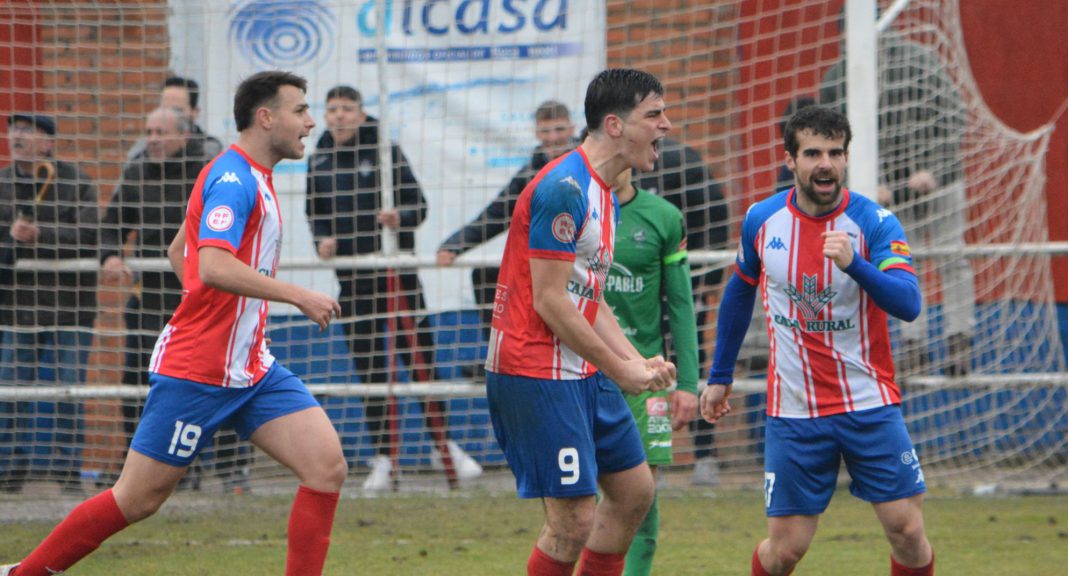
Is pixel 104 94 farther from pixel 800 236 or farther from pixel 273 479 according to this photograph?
pixel 800 236

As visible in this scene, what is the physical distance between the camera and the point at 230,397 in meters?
5.11

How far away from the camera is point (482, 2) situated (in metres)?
9.48

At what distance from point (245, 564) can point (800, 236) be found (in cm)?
307

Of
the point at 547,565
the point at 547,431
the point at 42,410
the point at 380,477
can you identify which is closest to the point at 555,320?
the point at 547,431

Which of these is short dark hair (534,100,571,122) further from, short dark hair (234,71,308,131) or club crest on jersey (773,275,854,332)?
club crest on jersey (773,275,854,332)

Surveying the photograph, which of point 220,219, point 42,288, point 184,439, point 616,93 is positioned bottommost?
point 184,439

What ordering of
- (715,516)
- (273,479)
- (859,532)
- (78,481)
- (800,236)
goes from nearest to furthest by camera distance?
(800,236), (859,532), (715,516), (78,481), (273,479)

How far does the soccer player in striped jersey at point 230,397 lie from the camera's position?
5008 millimetres

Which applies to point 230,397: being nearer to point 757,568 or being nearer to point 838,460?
point 757,568

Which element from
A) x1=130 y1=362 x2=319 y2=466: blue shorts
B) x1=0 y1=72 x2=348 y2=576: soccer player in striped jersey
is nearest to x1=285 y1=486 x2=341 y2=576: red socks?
x1=0 y1=72 x2=348 y2=576: soccer player in striped jersey

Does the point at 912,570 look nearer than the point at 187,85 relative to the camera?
Yes

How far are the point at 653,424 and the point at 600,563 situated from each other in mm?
997

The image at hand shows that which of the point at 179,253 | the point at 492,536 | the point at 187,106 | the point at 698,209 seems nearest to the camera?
the point at 179,253

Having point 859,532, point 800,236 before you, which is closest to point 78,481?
point 859,532
